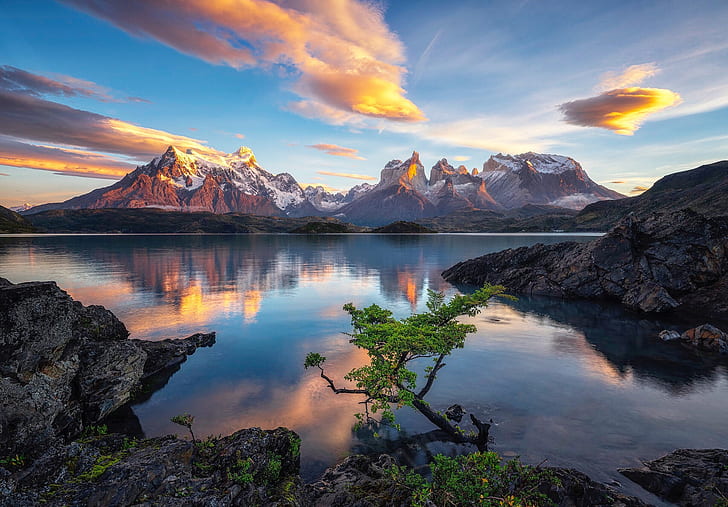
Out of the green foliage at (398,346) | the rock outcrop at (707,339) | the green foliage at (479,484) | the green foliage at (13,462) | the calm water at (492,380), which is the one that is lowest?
the calm water at (492,380)

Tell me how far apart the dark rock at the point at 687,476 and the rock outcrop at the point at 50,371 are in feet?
91.7

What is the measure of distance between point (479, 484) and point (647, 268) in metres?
63.7

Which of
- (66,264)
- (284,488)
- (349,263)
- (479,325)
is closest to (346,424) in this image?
(284,488)

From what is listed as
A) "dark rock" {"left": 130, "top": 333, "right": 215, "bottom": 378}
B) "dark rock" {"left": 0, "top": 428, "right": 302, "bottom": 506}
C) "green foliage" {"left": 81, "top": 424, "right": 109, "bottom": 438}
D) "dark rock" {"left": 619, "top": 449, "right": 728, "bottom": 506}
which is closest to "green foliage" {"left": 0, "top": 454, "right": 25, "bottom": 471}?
"dark rock" {"left": 0, "top": 428, "right": 302, "bottom": 506}

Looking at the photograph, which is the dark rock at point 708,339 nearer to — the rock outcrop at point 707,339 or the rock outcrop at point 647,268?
the rock outcrop at point 707,339

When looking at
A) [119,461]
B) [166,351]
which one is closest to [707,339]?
[119,461]

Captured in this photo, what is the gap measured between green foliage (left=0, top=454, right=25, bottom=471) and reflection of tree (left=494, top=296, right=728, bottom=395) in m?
41.8

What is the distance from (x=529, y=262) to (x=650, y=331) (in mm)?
36785

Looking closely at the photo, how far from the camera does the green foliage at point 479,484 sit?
12742 millimetres

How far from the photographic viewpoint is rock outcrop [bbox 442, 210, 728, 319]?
2135 inches

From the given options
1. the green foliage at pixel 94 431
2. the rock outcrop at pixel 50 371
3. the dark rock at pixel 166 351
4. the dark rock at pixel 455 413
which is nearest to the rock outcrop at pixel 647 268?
the dark rock at pixel 455 413

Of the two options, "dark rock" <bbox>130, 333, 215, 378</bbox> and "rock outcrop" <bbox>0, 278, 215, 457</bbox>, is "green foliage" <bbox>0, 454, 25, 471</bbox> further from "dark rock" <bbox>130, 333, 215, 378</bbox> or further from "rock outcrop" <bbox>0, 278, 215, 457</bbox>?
"dark rock" <bbox>130, 333, 215, 378</bbox>

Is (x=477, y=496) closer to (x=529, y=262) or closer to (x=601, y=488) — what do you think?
(x=601, y=488)

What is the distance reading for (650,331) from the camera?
45.9 metres
